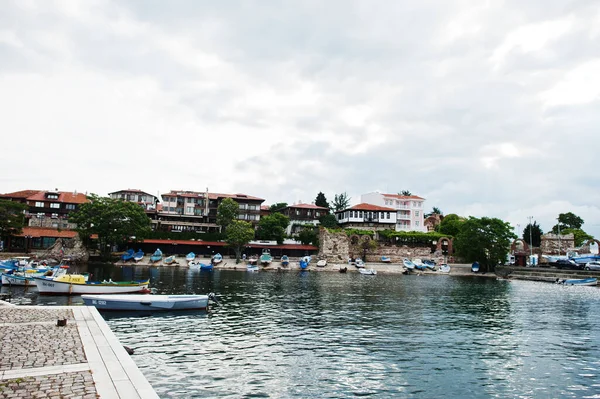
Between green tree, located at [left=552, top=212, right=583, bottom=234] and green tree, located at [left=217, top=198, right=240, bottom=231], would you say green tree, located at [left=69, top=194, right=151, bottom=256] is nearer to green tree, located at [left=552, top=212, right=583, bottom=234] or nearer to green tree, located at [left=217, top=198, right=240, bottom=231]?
green tree, located at [left=217, top=198, right=240, bottom=231]

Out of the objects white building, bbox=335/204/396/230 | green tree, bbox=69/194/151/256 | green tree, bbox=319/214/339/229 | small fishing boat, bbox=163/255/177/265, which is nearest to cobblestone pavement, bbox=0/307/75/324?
small fishing boat, bbox=163/255/177/265

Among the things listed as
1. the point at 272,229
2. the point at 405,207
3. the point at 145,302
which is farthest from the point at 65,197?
the point at 405,207

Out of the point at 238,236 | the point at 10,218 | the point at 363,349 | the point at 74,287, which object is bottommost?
the point at 363,349

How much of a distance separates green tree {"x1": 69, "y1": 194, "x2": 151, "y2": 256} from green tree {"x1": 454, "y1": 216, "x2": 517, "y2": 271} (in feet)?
209

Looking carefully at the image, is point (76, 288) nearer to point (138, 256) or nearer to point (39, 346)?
point (39, 346)

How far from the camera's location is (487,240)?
3145 inches

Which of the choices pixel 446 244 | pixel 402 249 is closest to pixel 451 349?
pixel 402 249

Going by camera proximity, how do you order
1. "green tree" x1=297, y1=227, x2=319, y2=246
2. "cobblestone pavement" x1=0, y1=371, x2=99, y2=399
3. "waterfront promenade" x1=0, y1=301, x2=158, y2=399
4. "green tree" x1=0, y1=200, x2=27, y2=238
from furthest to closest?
"green tree" x1=297, y1=227, x2=319, y2=246
"green tree" x1=0, y1=200, x2=27, y2=238
"waterfront promenade" x1=0, y1=301, x2=158, y2=399
"cobblestone pavement" x1=0, y1=371, x2=99, y2=399

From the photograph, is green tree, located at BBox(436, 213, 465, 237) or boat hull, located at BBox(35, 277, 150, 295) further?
green tree, located at BBox(436, 213, 465, 237)

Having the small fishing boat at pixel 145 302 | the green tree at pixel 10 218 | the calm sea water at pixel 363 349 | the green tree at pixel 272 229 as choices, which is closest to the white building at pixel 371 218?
the green tree at pixel 272 229

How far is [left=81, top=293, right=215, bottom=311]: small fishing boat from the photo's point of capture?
2622 centimetres

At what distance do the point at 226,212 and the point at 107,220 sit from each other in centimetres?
2507

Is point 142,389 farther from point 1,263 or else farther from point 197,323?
point 1,263

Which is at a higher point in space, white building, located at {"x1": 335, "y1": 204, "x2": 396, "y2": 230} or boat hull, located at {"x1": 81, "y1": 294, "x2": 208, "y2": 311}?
white building, located at {"x1": 335, "y1": 204, "x2": 396, "y2": 230}
